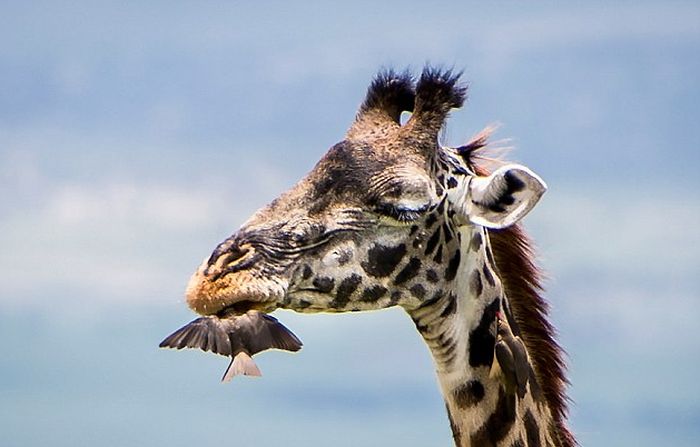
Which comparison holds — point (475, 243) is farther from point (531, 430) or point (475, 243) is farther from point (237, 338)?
point (237, 338)

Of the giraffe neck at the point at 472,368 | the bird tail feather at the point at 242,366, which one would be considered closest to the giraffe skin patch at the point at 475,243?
the giraffe neck at the point at 472,368

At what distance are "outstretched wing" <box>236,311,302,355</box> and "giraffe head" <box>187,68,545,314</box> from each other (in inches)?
3.7

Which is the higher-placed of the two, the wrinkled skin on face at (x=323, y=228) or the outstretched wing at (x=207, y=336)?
the wrinkled skin on face at (x=323, y=228)

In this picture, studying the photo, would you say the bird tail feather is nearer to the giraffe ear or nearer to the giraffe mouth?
the giraffe mouth

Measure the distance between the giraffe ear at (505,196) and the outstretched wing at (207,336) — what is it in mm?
1848

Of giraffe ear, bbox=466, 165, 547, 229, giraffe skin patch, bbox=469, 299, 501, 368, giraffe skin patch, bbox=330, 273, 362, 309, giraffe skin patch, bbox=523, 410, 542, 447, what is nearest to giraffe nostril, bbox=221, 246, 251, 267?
giraffe skin patch, bbox=330, 273, 362, 309

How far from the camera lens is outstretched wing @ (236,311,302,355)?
10.5 meters

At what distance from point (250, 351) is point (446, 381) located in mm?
1448

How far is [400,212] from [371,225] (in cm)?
21

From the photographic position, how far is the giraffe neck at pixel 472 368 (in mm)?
11148

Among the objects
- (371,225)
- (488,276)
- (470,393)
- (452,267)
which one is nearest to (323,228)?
(371,225)

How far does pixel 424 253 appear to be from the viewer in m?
11.1

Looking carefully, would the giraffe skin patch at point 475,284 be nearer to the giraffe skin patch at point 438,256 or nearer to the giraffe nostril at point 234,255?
the giraffe skin patch at point 438,256

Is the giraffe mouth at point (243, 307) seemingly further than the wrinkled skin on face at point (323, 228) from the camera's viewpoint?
No
